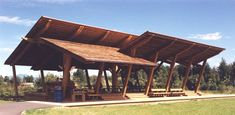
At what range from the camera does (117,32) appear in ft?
79.0

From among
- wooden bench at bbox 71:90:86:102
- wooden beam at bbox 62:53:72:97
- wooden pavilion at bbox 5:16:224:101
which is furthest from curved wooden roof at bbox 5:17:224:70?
wooden bench at bbox 71:90:86:102

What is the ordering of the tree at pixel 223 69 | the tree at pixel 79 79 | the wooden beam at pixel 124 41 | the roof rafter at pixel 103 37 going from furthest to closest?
the tree at pixel 223 69
the tree at pixel 79 79
the wooden beam at pixel 124 41
the roof rafter at pixel 103 37

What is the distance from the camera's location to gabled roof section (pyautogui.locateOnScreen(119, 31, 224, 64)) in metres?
24.0

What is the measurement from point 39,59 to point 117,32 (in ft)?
19.1

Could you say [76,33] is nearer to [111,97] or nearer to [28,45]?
[28,45]

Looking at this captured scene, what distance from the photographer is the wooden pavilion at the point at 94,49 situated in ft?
66.1

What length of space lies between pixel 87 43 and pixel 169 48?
21.7 feet

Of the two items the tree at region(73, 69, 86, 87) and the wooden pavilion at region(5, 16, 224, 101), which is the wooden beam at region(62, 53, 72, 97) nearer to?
the wooden pavilion at region(5, 16, 224, 101)

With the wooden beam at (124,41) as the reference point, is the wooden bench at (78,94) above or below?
below

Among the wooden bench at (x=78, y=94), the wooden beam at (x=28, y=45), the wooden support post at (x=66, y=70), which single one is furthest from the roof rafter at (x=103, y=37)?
the wooden bench at (x=78, y=94)

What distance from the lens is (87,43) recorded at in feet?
77.9

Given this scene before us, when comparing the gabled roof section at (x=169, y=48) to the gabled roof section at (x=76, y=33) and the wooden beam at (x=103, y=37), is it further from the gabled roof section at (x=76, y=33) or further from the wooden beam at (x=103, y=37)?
the wooden beam at (x=103, y=37)

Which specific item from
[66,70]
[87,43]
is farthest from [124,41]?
[66,70]

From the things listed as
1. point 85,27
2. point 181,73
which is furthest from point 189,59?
point 181,73
